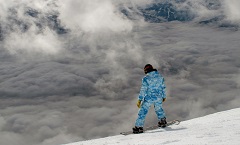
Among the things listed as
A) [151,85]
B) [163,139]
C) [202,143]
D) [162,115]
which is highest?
[151,85]

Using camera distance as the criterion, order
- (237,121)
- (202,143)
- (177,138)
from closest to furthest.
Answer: (202,143)
(177,138)
(237,121)

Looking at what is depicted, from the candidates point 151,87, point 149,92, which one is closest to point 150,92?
point 149,92

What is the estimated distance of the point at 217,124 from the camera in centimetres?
801

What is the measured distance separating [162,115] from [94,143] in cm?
225

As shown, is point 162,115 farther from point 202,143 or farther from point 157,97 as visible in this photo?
point 202,143

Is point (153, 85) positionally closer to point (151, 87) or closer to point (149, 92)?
point (151, 87)

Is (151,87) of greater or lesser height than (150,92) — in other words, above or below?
above

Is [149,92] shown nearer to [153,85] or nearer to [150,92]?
[150,92]

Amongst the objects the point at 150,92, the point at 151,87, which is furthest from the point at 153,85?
the point at 150,92

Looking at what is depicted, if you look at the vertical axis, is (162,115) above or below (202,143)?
above

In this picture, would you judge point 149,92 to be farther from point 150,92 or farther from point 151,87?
point 151,87

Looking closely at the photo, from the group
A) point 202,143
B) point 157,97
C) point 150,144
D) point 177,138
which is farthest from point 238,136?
point 157,97

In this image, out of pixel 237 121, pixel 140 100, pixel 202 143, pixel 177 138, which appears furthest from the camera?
pixel 140 100

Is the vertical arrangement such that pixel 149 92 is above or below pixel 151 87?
below
